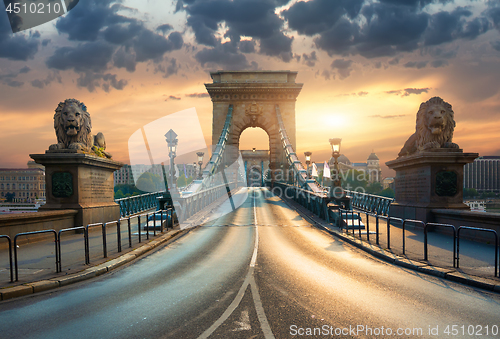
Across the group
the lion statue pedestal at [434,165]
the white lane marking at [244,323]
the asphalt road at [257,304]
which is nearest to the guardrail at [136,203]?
the asphalt road at [257,304]

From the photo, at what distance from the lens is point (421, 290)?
5832 millimetres

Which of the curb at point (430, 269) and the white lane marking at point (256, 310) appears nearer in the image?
the white lane marking at point (256, 310)

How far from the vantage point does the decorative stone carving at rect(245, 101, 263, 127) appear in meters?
52.2

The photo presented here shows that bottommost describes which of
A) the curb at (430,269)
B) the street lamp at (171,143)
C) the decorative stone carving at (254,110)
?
the curb at (430,269)

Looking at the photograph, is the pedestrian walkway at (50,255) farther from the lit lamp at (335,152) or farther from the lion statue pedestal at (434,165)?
the lion statue pedestal at (434,165)

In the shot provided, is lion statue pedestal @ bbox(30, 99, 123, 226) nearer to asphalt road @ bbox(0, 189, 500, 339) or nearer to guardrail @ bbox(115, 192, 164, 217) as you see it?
guardrail @ bbox(115, 192, 164, 217)

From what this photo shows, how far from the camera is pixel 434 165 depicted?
12.2m

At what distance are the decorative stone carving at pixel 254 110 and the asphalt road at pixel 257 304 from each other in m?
45.3

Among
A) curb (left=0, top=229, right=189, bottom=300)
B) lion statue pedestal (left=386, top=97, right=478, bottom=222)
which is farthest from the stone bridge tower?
curb (left=0, top=229, right=189, bottom=300)

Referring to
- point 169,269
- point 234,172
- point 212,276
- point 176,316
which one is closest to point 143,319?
point 176,316

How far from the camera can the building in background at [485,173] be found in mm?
95625

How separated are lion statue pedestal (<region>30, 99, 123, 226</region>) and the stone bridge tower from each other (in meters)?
39.5

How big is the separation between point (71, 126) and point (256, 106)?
41617 mm

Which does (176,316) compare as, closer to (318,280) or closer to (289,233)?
(318,280)
